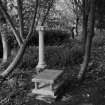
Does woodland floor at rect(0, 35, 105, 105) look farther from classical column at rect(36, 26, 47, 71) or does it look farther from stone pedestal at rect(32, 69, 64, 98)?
classical column at rect(36, 26, 47, 71)

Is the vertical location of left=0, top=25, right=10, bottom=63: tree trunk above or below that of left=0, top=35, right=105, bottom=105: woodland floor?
above

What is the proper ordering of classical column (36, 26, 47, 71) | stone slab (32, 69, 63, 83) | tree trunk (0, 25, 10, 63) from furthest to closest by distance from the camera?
tree trunk (0, 25, 10, 63), classical column (36, 26, 47, 71), stone slab (32, 69, 63, 83)

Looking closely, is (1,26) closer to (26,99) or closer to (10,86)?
(10,86)

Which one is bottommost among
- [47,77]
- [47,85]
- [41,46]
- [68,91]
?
[68,91]

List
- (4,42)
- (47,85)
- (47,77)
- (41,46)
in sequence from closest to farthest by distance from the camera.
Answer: (47,77) → (47,85) → (41,46) → (4,42)

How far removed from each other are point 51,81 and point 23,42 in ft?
4.51

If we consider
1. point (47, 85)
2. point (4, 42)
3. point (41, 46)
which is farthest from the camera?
point (4, 42)

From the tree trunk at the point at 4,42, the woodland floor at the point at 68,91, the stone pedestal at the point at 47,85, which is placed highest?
the tree trunk at the point at 4,42

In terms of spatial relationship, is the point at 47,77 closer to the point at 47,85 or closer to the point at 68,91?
the point at 47,85

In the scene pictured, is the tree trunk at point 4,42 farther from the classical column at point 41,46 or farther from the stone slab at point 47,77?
the stone slab at point 47,77

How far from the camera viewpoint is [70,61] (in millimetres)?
4781

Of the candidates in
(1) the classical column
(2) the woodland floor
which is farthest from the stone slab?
(1) the classical column

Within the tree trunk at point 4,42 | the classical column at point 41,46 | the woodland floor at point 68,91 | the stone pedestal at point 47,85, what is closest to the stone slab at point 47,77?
the stone pedestal at point 47,85

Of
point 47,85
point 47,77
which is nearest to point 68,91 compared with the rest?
point 47,85
